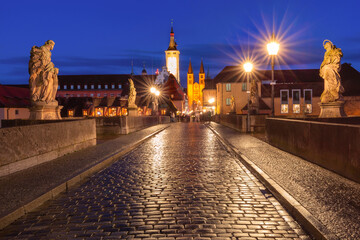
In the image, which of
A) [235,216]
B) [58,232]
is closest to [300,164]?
[235,216]

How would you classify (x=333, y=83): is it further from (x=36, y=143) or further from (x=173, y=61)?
(x=173, y=61)

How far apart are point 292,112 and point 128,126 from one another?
45.0 meters

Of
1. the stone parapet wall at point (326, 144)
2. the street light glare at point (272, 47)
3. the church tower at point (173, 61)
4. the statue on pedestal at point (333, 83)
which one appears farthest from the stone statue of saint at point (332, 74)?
the church tower at point (173, 61)

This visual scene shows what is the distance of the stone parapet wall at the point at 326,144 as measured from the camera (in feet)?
22.5

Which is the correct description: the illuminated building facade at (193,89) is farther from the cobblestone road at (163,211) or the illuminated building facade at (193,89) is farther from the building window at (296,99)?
the cobblestone road at (163,211)

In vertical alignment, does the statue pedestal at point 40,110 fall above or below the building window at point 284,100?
below

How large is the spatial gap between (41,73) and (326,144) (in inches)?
457

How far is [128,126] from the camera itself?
75.0ft

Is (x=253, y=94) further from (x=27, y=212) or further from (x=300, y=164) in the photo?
(x=27, y=212)

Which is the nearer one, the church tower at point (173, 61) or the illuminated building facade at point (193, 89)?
the illuminated building facade at point (193, 89)

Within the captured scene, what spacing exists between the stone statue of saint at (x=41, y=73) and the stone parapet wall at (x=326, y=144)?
9.99 m

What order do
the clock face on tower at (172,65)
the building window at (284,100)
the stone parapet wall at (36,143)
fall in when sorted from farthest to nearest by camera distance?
the clock face on tower at (172,65), the building window at (284,100), the stone parapet wall at (36,143)

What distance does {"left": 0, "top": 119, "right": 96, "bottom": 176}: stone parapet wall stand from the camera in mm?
7582

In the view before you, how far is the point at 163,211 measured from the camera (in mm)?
5324
